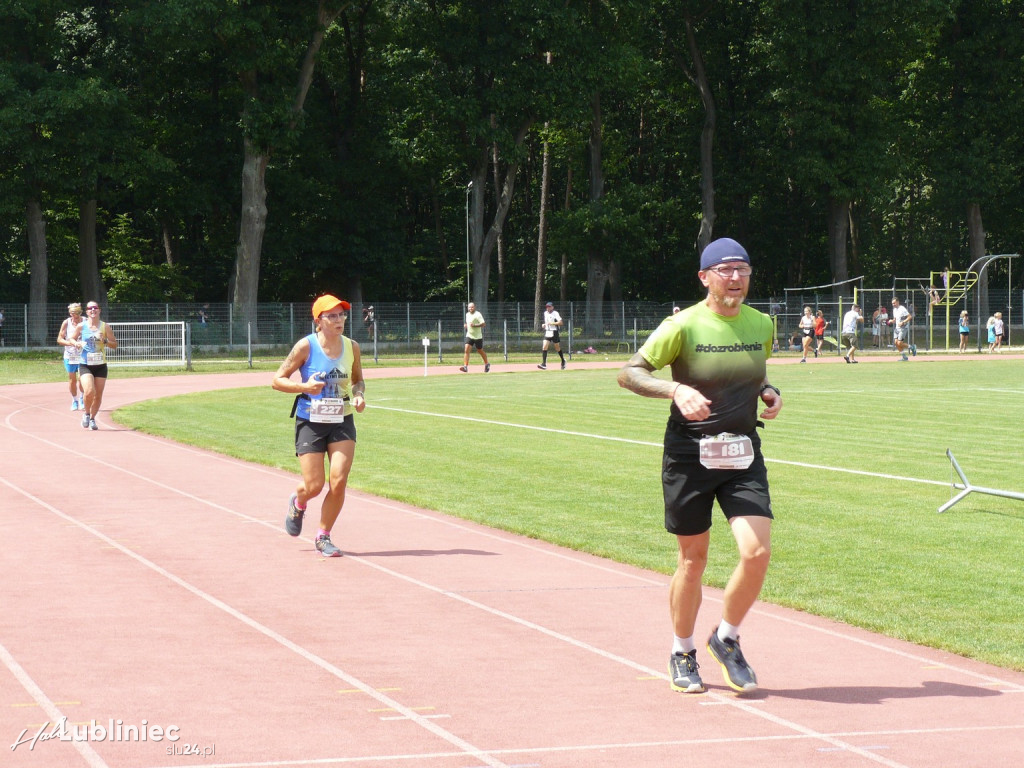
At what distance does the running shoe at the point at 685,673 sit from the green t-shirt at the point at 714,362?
1.07 m

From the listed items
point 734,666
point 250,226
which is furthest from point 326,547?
point 250,226

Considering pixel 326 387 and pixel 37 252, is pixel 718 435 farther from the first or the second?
pixel 37 252

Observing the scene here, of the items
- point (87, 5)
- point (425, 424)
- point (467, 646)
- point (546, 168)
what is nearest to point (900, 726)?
point (467, 646)

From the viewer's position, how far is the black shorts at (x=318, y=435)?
10594mm

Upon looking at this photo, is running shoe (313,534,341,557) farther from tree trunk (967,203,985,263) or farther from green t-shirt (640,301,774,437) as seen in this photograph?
tree trunk (967,203,985,263)

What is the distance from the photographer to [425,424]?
22.5 meters

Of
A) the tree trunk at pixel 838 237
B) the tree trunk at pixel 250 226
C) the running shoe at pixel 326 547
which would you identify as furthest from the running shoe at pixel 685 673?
the tree trunk at pixel 838 237

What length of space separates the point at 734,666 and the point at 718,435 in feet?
3.63

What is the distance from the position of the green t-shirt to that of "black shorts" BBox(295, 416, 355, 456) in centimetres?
458

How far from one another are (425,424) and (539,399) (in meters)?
6.28

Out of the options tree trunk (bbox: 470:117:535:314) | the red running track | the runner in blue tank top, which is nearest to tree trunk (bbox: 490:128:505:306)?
tree trunk (bbox: 470:117:535:314)

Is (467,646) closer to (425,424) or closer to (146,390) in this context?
(425,424)

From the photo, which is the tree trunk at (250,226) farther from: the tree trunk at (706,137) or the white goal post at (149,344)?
the tree trunk at (706,137)

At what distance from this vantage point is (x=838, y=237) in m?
65.4
